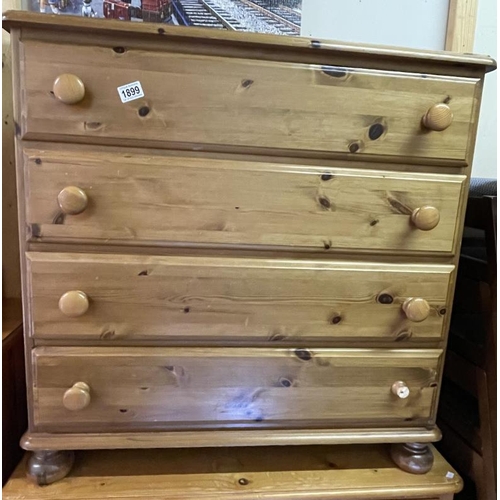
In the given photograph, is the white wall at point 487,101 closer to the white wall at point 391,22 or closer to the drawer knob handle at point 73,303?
the white wall at point 391,22

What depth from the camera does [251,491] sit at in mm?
917

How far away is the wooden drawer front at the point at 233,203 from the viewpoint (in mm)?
801

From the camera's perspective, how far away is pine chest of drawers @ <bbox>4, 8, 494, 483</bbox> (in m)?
0.79

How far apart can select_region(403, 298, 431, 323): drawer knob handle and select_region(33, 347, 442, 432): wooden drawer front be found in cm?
9

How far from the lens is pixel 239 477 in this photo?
3.15 feet

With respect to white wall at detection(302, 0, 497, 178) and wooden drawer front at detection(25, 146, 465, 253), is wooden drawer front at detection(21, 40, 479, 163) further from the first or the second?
white wall at detection(302, 0, 497, 178)

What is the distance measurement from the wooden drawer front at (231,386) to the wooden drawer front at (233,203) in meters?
0.23

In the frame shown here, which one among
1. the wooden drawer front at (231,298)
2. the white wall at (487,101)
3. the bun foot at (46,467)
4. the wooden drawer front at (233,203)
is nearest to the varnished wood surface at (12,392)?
the bun foot at (46,467)

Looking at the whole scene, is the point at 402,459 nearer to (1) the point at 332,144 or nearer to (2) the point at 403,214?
(2) the point at 403,214

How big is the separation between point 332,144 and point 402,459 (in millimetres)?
714

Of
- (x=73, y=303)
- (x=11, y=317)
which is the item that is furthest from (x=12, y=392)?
(x=73, y=303)

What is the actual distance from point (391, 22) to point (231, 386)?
1.13 meters

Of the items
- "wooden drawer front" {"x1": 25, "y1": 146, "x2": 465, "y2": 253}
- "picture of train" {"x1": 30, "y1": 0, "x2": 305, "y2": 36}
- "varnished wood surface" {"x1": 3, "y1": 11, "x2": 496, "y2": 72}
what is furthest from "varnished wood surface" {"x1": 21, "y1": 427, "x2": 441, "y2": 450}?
"picture of train" {"x1": 30, "y1": 0, "x2": 305, "y2": 36}

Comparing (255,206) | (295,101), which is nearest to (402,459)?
(255,206)
